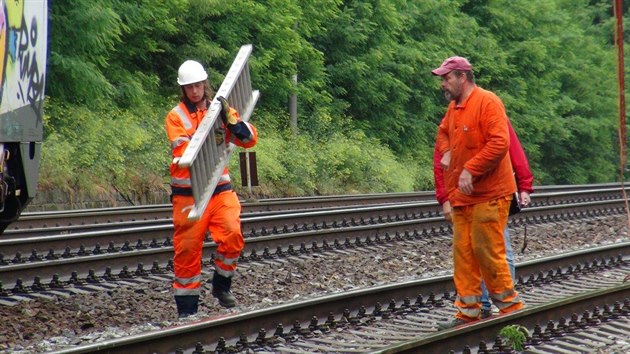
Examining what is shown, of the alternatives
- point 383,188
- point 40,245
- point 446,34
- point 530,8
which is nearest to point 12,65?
point 40,245

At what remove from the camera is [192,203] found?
27.3 ft

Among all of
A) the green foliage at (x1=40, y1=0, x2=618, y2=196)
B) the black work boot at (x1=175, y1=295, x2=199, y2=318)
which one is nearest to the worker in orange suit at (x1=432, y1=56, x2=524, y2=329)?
the black work boot at (x1=175, y1=295, x2=199, y2=318)

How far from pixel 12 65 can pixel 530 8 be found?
3400 centimetres

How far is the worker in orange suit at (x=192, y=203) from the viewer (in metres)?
Answer: 8.37

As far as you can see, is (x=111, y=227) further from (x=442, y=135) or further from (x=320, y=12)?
(x=320, y=12)

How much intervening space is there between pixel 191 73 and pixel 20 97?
193cm

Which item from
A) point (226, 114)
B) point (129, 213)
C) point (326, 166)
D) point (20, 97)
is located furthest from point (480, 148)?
point (326, 166)

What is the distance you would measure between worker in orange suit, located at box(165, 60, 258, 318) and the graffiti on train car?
152 centimetres

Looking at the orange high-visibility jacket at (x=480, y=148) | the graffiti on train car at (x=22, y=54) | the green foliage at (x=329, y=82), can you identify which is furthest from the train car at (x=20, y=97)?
the green foliage at (x=329, y=82)

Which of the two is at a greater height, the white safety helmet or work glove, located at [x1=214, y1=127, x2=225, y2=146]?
the white safety helmet

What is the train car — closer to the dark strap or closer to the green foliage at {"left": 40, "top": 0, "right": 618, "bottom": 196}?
the dark strap

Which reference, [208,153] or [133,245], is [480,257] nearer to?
[208,153]

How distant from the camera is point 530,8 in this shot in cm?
4116

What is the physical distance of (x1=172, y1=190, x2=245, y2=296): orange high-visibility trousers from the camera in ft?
27.6
